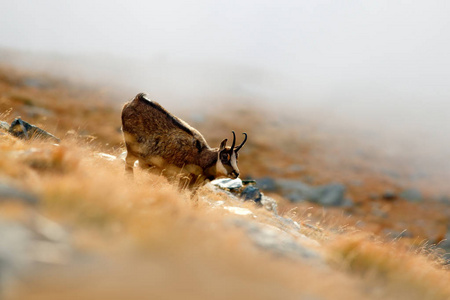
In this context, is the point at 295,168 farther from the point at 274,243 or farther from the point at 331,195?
the point at 274,243

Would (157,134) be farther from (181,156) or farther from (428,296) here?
(428,296)

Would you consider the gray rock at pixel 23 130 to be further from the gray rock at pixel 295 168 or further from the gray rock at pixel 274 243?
the gray rock at pixel 295 168

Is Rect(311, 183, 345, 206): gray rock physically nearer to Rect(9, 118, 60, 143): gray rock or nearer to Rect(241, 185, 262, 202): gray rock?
Rect(241, 185, 262, 202): gray rock

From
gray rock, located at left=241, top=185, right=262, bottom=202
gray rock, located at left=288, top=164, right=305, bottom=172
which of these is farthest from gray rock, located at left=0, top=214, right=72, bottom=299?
gray rock, located at left=288, top=164, right=305, bottom=172

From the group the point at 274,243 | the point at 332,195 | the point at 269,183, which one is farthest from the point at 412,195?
the point at 274,243

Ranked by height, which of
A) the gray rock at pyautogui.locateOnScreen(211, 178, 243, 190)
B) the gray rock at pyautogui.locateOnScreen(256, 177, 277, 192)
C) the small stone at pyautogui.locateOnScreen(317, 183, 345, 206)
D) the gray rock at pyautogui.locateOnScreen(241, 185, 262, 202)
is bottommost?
the small stone at pyautogui.locateOnScreen(317, 183, 345, 206)

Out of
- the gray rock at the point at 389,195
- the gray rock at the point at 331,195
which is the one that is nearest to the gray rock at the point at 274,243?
the gray rock at the point at 331,195
